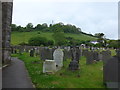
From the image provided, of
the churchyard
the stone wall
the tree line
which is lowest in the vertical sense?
the churchyard

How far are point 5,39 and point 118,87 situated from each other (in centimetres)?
1178

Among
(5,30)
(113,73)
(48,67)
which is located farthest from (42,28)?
(113,73)

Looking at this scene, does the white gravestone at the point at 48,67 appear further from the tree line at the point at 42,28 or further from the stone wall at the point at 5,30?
the tree line at the point at 42,28

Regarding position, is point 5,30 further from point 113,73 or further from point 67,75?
point 113,73

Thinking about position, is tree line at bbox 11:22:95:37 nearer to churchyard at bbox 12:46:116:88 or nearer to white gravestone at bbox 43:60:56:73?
churchyard at bbox 12:46:116:88

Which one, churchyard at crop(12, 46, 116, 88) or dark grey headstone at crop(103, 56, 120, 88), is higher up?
dark grey headstone at crop(103, 56, 120, 88)

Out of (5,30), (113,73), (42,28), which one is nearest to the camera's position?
(113,73)

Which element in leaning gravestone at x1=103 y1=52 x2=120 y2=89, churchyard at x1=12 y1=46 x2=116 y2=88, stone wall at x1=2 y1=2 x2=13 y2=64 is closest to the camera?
leaning gravestone at x1=103 y1=52 x2=120 y2=89

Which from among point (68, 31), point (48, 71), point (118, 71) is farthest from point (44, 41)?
point (118, 71)

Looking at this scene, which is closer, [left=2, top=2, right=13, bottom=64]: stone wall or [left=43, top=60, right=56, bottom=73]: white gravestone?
[left=43, top=60, right=56, bottom=73]: white gravestone

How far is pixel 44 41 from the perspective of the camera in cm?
7325

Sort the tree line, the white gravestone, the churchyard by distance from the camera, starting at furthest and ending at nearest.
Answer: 1. the tree line
2. the white gravestone
3. the churchyard

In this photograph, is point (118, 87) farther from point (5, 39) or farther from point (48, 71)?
point (5, 39)

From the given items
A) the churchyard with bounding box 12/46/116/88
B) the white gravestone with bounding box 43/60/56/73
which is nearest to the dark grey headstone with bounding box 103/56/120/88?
the churchyard with bounding box 12/46/116/88
